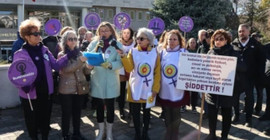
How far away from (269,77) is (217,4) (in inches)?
410

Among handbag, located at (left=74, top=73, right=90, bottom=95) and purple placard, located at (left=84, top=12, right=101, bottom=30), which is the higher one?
purple placard, located at (left=84, top=12, right=101, bottom=30)

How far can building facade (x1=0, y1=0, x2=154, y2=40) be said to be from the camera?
2597 cm

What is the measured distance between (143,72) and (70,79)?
1.17 m

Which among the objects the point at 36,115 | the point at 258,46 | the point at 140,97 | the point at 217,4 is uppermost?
the point at 217,4

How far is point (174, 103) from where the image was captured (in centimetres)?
407

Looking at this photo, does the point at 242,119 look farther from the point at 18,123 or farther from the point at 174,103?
the point at 18,123

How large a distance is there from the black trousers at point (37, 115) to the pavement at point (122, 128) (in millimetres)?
718

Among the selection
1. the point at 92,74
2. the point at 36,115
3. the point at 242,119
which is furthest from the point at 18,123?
the point at 242,119

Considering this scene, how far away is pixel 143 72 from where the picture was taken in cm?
413

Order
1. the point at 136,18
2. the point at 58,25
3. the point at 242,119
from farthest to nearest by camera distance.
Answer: the point at 136,18, the point at 58,25, the point at 242,119

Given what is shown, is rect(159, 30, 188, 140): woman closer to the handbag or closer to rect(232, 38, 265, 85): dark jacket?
the handbag

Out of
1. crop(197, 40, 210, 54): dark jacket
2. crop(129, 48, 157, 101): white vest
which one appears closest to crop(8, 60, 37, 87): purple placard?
crop(129, 48, 157, 101): white vest

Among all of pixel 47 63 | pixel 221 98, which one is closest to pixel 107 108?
pixel 47 63

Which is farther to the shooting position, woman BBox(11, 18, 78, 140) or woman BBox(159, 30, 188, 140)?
woman BBox(159, 30, 188, 140)
